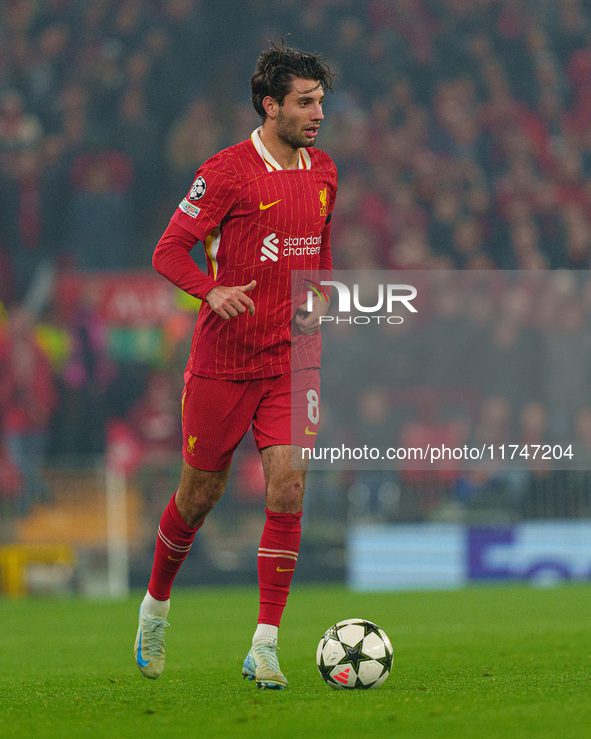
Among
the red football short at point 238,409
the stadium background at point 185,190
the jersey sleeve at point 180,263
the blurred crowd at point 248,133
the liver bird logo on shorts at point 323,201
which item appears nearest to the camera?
the jersey sleeve at point 180,263

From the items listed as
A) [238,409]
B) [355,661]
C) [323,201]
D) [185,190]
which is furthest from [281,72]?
[185,190]

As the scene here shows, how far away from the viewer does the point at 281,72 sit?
404cm

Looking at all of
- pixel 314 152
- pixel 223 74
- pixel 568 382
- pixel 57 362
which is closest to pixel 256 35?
pixel 223 74

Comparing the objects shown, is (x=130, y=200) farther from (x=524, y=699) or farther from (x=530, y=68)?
(x=524, y=699)

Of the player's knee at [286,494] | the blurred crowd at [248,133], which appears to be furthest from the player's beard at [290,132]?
the blurred crowd at [248,133]

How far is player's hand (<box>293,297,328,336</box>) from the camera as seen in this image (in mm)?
4086

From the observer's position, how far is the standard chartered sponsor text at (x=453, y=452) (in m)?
10.6

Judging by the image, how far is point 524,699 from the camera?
3.22m

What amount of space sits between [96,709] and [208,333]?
55.0 inches

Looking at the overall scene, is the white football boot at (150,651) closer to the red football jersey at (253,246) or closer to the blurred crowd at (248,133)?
the red football jersey at (253,246)

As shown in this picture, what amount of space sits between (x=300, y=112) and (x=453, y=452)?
728 centimetres

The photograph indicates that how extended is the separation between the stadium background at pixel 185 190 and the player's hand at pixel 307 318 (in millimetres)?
6205

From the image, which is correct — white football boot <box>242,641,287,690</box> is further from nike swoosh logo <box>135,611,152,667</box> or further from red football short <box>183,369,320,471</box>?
red football short <box>183,369,320,471</box>

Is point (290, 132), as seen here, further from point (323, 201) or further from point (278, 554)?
point (278, 554)
